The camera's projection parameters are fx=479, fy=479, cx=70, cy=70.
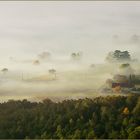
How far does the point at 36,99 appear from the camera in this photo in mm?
23625

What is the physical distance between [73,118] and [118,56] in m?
4.18

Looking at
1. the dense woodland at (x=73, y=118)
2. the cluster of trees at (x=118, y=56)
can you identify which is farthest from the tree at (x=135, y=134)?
the cluster of trees at (x=118, y=56)

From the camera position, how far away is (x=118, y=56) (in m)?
24.3

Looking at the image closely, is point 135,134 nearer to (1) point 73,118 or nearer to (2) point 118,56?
(1) point 73,118

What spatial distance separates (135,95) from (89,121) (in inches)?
109

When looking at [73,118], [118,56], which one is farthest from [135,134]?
[118,56]

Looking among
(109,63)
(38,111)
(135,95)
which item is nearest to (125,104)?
(135,95)

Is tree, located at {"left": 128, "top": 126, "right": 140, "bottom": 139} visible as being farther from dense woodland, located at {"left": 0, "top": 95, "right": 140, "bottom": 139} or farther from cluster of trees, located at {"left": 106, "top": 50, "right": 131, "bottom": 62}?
cluster of trees, located at {"left": 106, "top": 50, "right": 131, "bottom": 62}

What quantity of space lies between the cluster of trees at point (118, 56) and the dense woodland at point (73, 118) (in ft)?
6.99

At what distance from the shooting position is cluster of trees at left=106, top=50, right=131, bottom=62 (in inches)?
948

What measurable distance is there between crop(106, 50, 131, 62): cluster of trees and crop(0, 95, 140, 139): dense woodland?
213 centimetres

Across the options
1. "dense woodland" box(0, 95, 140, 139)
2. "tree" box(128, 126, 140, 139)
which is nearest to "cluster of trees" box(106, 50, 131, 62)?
"dense woodland" box(0, 95, 140, 139)

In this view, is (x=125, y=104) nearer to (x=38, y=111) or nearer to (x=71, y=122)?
(x=71, y=122)

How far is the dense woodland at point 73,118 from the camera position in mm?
21359
